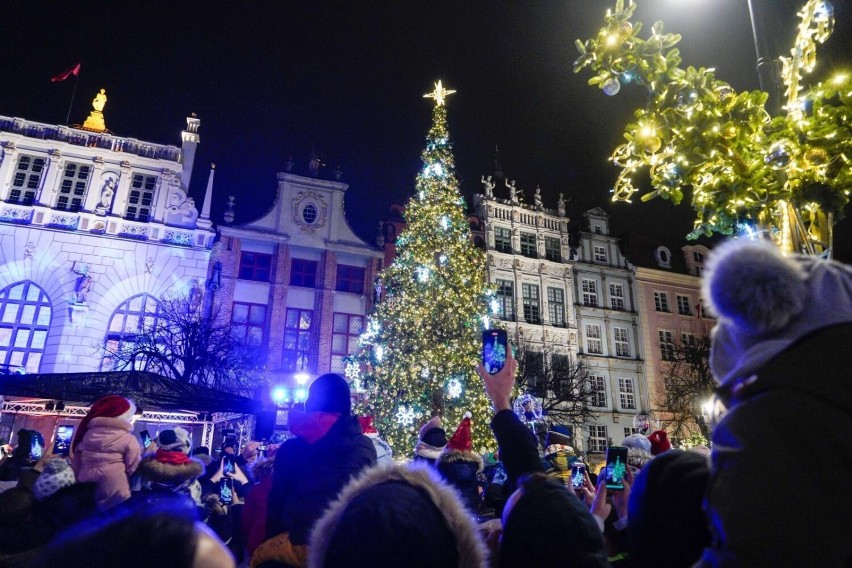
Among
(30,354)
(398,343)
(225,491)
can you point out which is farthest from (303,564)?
(30,354)

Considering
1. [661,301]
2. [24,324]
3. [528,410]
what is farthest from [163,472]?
[661,301]

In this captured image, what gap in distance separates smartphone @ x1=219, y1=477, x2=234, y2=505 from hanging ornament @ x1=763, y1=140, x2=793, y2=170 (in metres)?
6.62

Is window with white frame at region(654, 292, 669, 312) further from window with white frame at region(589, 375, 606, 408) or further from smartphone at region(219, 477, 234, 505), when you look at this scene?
smartphone at region(219, 477, 234, 505)

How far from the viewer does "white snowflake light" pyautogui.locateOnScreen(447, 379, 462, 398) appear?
18531mm

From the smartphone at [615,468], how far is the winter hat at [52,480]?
12.1 feet

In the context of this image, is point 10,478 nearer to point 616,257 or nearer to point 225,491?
point 225,491

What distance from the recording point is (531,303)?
33.0 m

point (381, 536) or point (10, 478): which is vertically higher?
point (381, 536)

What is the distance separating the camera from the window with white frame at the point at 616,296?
35531 millimetres

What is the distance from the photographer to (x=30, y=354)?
23.6m

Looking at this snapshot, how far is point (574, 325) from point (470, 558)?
3300 centimetres

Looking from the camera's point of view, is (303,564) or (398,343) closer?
(303,564)

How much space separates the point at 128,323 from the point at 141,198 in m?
6.84

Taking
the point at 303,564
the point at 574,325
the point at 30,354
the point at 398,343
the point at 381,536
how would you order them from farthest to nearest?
1. the point at 574,325
2. the point at 30,354
3. the point at 398,343
4. the point at 303,564
5. the point at 381,536
